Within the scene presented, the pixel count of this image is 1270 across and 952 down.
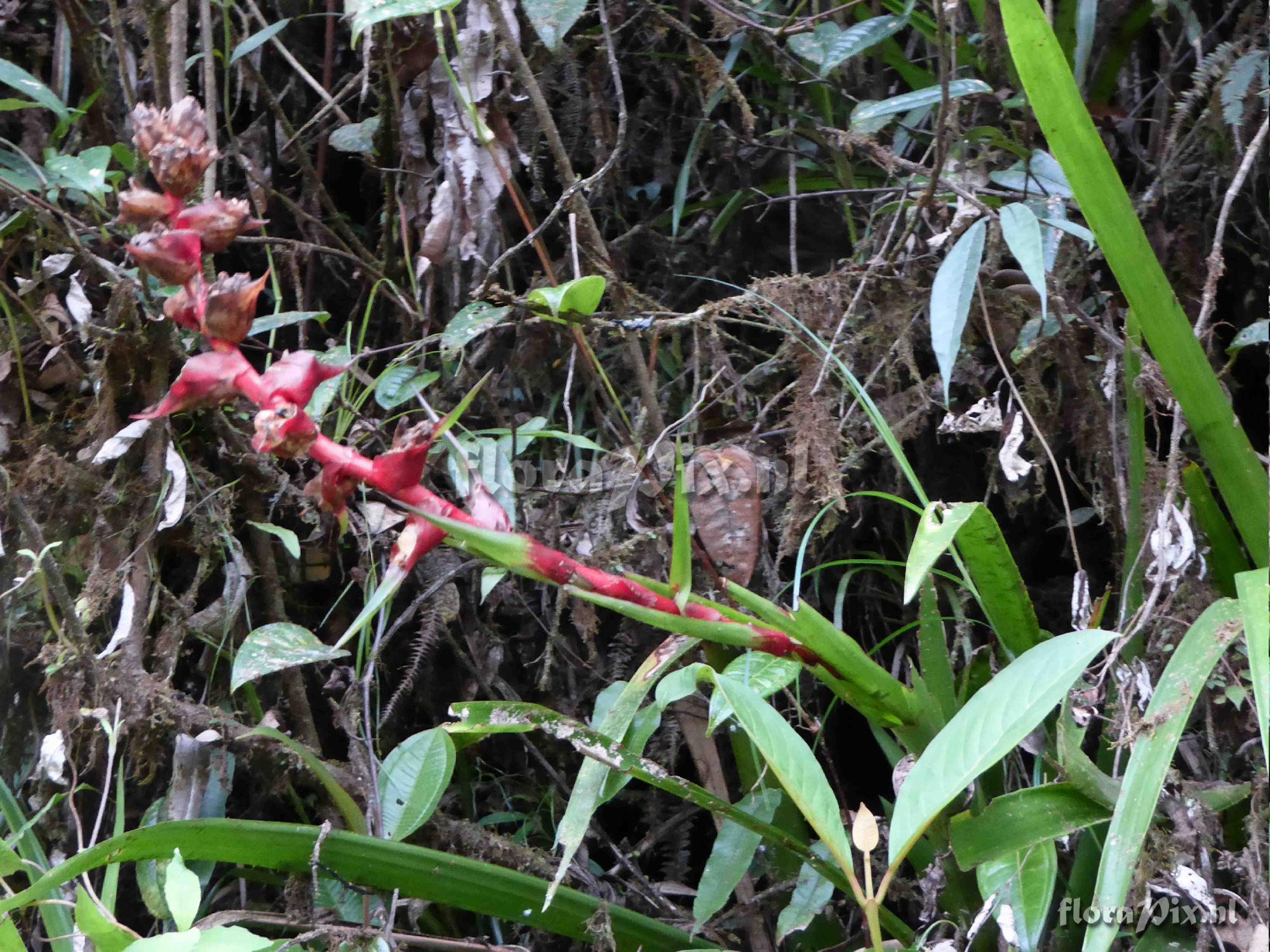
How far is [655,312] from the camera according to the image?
994 mm

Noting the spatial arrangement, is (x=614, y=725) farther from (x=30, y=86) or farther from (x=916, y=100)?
(x=30, y=86)

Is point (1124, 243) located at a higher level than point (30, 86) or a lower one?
lower

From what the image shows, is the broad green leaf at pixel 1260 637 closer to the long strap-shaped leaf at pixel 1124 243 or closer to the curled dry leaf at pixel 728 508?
the long strap-shaped leaf at pixel 1124 243

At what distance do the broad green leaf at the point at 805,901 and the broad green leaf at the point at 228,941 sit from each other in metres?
0.39

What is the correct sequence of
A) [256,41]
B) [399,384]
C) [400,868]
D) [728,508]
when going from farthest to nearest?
[256,41] → [399,384] → [728,508] → [400,868]

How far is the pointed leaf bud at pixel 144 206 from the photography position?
0.60 metres

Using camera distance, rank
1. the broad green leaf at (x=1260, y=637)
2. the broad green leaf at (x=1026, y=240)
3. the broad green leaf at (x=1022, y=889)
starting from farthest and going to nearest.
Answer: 1. the broad green leaf at (x=1026, y=240)
2. the broad green leaf at (x=1022, y=889)
3. the broad green leaf at (x=1260, y=637)

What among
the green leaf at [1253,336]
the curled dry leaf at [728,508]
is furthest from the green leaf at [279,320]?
the green leaf at [1253,336]

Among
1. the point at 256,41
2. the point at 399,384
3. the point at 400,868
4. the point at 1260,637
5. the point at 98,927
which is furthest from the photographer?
the point at 256,41

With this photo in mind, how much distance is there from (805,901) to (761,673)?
0.21m

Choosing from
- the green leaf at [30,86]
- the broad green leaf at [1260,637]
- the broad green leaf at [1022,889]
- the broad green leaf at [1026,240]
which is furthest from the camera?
the green leaf at [30,86]

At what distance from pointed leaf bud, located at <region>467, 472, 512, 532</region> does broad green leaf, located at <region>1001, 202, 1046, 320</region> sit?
1.38 feet

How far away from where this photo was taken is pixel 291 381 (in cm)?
58

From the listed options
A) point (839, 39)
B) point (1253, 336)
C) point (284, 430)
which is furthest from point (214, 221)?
point (1253, 336)
